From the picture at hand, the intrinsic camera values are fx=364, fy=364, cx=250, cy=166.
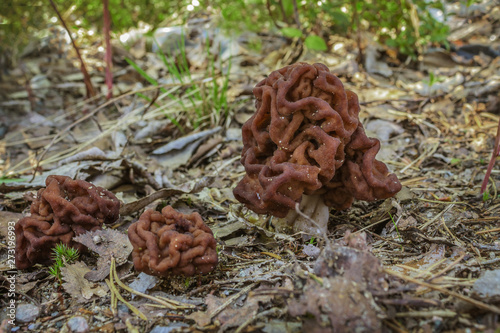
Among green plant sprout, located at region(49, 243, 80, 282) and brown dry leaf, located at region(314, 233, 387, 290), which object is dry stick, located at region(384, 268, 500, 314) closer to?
brown dry leaf, located at region(314, 233, 387, 290)

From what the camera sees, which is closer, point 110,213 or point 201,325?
point 201,325

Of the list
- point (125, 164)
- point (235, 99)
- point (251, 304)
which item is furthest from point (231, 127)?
point (251, 304)

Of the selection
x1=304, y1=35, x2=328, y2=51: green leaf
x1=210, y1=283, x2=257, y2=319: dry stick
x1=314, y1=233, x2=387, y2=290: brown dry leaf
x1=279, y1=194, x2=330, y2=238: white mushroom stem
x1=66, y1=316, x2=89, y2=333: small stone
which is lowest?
x1=279, y1=194, x2=330, y2=238: white mushroom stem

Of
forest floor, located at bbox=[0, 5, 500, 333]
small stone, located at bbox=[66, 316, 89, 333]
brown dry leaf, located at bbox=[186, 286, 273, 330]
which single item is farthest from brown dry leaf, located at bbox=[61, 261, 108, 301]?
brown dry leaf, located at bbox=[186, 286, 273, 330]

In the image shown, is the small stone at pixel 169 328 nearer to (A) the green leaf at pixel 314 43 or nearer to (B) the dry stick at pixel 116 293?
(B) the dry stick at pixel 116 293

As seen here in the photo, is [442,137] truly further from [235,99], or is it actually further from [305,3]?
[305,3]

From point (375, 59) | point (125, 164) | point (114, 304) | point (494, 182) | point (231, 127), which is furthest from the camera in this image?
point (375, 59)

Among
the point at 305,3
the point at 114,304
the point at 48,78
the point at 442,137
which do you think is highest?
the point at 305,3
